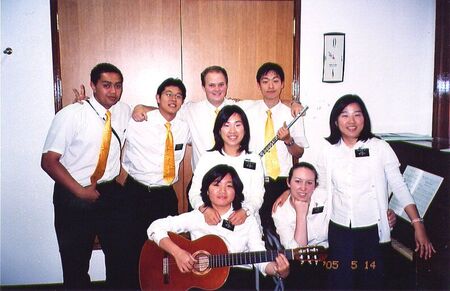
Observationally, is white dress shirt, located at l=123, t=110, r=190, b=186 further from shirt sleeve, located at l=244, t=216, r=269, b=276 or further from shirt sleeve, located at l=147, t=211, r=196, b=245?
shirt sleeve, located at l=244, t=216, r=269, b=276

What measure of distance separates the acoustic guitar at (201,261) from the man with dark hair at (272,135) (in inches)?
28.9

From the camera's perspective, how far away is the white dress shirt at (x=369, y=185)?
217cm

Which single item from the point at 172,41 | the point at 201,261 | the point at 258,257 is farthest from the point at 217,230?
the point at 172,41

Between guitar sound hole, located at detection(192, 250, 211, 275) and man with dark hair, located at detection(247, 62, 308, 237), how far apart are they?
0.76m

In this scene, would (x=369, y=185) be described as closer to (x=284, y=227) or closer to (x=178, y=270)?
(x=284, y=227)

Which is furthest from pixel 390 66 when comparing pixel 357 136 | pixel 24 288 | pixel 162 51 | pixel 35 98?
pixel 24 288

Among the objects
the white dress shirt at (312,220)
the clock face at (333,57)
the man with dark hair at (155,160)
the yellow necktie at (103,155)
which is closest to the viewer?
the white dress shirt at (312,220)

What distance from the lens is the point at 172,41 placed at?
317cm

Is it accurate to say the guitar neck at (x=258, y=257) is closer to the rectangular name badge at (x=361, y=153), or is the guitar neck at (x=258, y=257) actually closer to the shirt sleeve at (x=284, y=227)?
the shirt sleeve at (x=284, y=227)

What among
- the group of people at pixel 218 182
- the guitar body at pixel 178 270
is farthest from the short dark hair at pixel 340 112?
the guitar body at pixel 178 270

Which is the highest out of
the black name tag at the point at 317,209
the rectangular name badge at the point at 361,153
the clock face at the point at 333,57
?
the clock face at the point at 333,57

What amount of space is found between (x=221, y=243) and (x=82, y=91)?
5.92 feet

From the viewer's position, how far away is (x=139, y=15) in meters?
3.10

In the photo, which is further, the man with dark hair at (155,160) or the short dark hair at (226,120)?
the man with dark hair at (155,160)
